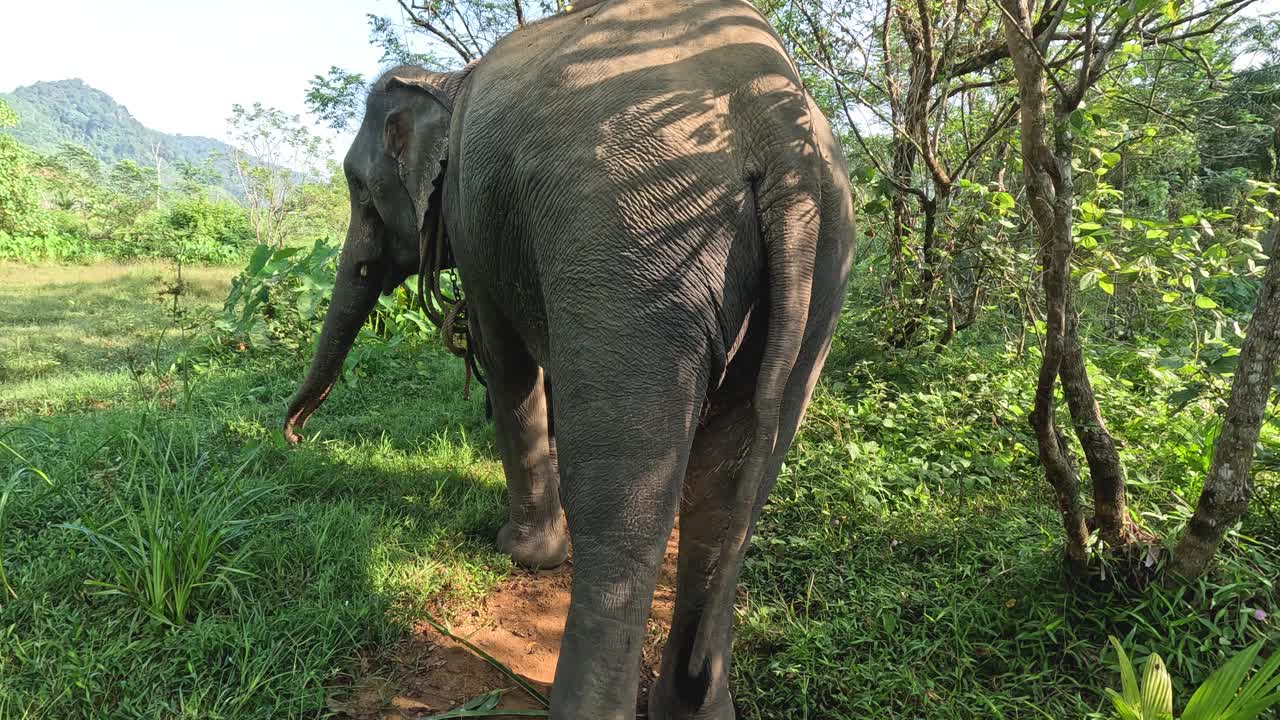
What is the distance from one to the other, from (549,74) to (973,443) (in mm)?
2948

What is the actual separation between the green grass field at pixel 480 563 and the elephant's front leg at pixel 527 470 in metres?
0.17

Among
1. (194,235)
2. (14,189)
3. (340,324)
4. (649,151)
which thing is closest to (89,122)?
(194,235)

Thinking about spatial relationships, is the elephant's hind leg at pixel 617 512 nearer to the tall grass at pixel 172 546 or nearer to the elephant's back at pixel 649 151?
the elephant's back at pixel 649 151

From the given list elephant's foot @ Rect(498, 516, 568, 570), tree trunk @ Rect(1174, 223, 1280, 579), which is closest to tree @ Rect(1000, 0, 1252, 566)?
tree trunk @ Rect(1174, 223, 1280, 579)

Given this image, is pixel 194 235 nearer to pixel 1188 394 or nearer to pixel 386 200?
pixel 386 200

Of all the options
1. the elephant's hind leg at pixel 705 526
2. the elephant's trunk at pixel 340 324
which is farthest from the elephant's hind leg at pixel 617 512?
the elephant's trunk at pixel 340 324

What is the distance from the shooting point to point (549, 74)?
6.34 feet

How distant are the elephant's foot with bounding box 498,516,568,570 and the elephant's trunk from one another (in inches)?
48.0

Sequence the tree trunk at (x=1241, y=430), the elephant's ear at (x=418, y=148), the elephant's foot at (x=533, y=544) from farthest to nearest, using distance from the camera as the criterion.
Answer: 1. the elephant's foot at (x=533, y=544)
2. the elephant's ear at (x=418, y=148)
3. the tree trunk at (x=1241, y=430)

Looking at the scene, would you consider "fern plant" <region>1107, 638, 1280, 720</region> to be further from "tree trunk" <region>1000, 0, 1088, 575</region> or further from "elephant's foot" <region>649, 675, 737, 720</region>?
"elephant's foot" <region>649, 675, 737, 720</region>

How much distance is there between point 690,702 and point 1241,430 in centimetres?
186

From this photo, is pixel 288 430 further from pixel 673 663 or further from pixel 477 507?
pixel 673 663

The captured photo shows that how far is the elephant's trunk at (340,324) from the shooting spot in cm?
335

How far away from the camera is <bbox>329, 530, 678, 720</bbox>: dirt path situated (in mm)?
2252
